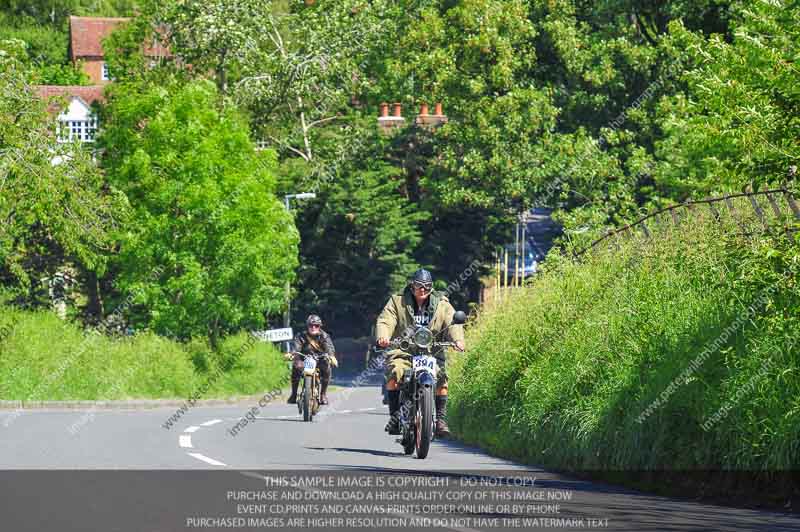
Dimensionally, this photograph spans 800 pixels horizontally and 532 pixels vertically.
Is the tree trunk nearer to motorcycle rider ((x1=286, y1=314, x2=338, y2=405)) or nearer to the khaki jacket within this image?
motorcycle rider ((x1=286, y1=314, x2=338, y2=405))

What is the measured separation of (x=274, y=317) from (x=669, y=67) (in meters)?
19.2

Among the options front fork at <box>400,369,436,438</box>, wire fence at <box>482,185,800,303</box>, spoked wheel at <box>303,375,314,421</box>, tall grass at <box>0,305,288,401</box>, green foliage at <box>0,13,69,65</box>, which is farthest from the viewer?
green foliage at <box>0,13,69,65</box>

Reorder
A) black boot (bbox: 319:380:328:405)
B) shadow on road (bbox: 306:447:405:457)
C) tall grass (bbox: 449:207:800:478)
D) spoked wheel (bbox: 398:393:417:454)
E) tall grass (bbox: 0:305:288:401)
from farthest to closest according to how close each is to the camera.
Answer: tall grass (bbox: 0:305:288:401) < black boot (bbox: 319:380:328:405) < shadow on road (bbox: 306:447:405:457) < spoked wheel (bbox: 398:393:417:454) < tall grass (bbox: 449:207:800:478)

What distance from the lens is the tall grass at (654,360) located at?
43.1 feet

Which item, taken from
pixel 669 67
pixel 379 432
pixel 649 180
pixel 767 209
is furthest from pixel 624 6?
pixel 767 209

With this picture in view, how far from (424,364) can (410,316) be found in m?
0.63

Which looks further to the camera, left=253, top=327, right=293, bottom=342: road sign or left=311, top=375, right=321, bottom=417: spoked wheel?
left=253, top=327, right=293, bottom=342: road sign

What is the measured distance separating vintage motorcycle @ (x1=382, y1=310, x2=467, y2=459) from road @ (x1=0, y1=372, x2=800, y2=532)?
0.35 meters

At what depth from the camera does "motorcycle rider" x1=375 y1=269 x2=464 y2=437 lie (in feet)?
54.4

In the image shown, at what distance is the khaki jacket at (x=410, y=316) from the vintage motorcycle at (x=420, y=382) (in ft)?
0.33

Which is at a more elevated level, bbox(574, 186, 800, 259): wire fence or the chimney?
the chimney

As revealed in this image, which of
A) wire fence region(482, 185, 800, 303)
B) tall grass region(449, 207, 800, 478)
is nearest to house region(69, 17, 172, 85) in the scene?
tall grass region(449, 207, 800, 478)

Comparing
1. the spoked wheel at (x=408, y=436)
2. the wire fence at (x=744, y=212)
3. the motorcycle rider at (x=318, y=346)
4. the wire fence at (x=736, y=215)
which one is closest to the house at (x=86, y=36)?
the motorcycle rider at (x=318, y=346)

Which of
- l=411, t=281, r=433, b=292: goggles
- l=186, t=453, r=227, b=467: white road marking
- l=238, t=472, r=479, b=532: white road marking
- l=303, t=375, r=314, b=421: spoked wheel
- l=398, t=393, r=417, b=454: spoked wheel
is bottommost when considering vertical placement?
l=303, t=375, r=314, b=421: spoked wheel
